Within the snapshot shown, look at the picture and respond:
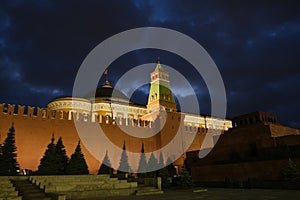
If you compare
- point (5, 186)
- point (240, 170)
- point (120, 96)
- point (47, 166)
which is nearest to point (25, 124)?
point (47, 166)

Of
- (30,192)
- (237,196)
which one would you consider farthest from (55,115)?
(237,196)

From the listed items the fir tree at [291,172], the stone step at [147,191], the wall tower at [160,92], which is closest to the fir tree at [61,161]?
the stone step at [147,191]

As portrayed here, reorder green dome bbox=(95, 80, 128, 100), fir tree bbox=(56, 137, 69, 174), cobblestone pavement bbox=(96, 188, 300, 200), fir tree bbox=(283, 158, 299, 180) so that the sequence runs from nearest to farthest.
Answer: cobblestone pavement bbox=(96, 188, 300, 200) → fir tree bbox=(283, 158, 299, 180) → fir tree bbox=(56, 137, 69, 174) → green dome bbox=(95, 80, 128, 100)

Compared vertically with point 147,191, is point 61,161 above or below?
above

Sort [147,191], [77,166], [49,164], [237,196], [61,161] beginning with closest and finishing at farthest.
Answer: [237,196]
[147,191]
[49,164]
[77,166]
[61,161]

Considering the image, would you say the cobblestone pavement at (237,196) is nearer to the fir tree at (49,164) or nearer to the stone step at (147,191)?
the stone step at (147,191)

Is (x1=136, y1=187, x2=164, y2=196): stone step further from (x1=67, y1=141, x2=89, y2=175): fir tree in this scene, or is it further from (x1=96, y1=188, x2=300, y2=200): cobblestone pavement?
(x1=67, y1=141, x2=89, y2=175): fir tree

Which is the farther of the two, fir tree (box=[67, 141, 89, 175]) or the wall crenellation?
the wall crenellation

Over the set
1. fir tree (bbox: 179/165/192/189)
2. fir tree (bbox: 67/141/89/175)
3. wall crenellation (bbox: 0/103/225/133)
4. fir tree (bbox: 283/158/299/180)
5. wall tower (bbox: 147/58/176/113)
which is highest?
wall tower (bbox: 147/58/176/113)

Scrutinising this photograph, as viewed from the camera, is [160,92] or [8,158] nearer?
[8,158]

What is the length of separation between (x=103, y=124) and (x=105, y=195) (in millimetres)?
15036

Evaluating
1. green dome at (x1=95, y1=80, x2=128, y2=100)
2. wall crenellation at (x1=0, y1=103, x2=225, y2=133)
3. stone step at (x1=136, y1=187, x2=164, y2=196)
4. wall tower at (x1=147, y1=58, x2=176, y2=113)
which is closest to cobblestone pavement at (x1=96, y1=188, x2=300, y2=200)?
stone step at (x1=136, y1=187, x2=164, y2=196)

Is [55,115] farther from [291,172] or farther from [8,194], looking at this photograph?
[291,172]

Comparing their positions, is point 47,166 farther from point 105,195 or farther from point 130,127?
point 130,127
